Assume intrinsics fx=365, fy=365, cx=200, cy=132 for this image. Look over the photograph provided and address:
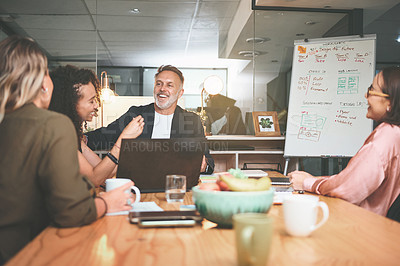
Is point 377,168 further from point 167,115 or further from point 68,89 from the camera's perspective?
point 167,115

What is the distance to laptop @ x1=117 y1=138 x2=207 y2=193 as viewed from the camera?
143 centimetres

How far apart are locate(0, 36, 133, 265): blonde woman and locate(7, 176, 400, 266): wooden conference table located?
0.08 metres

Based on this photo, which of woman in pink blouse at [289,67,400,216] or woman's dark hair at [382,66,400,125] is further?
woman's dark hair at [382,66,400,125]

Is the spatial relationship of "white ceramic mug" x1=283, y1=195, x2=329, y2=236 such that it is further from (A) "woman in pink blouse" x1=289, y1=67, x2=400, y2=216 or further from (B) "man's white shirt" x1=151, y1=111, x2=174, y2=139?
(B) "man's white shirt" x1=151, y1=111, x2=174, y2=139

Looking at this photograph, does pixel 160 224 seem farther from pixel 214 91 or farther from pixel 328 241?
pixel 214 91

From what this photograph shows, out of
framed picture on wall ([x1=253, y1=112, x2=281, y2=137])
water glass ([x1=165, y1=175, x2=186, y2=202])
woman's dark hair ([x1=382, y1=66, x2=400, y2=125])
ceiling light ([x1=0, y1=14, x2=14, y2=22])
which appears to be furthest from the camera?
ceiling light ([x1=0, y1=14, x2=14, y2=22])

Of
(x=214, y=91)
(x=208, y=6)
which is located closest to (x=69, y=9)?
(x=208, y=6)

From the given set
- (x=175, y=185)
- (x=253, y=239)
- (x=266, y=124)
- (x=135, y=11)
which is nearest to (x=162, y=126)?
(x=175, y=185)

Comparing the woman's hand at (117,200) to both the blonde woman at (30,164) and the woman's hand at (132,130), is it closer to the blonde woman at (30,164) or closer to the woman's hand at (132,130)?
the blonde woman at (30,164)

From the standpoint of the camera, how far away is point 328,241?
2.84 feet

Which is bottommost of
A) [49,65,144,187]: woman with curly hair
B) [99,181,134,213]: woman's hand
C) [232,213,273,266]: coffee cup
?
[99,181,134,213]: woman's hand

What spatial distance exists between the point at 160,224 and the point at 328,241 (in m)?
0.42

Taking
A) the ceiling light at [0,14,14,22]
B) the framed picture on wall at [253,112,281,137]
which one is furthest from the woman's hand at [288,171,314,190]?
the ceiling light at [0,14,14,22]

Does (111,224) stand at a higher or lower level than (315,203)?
lower
